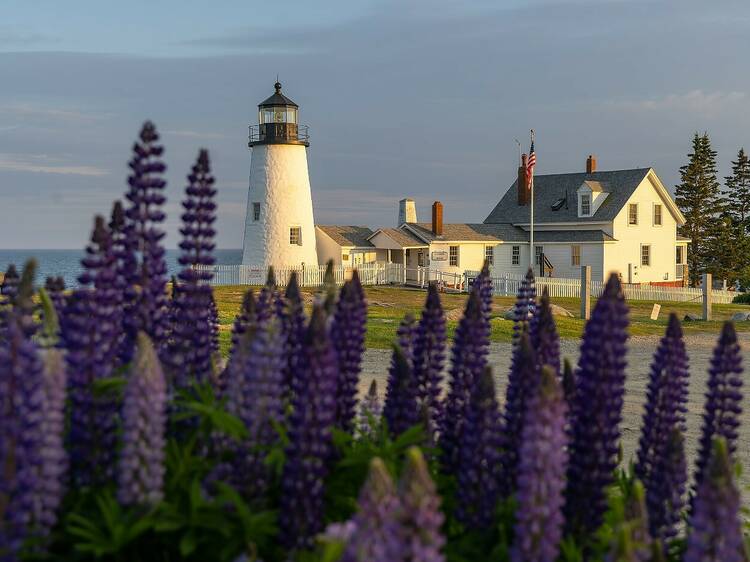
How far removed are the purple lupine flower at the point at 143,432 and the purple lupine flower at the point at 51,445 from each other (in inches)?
7.7

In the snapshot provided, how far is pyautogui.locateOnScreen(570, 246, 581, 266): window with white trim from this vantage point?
2379 inches

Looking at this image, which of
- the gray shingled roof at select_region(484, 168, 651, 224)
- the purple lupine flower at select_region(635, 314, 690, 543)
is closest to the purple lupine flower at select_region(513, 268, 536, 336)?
the purple lupine flower at select_region(635, 314, 690, 543)

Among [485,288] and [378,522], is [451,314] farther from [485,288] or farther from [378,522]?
[378,522]

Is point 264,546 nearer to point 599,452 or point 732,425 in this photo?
point 599,452

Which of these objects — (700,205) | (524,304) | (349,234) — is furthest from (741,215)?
(524,304)

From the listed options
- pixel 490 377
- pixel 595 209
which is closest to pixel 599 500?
pixel 490 377

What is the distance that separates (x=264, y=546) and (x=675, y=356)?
2.11 m

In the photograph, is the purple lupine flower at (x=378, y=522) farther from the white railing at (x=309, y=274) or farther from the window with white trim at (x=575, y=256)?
the window with white trim at (x=575, y=256)

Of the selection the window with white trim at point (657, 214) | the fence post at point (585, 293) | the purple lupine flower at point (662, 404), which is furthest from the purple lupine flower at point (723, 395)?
the window with white trim at point (657, 214)

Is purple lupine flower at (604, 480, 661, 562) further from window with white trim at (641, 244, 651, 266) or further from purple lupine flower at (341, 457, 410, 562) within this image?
window with white trim at (641, 244, 651, 266)

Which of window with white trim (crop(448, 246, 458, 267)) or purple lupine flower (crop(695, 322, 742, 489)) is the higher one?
window with white trim (crop(448, 246, 458, 267))

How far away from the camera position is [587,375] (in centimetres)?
339

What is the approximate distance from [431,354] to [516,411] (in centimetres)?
75

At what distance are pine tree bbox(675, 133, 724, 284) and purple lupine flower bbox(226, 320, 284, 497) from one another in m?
72.9
